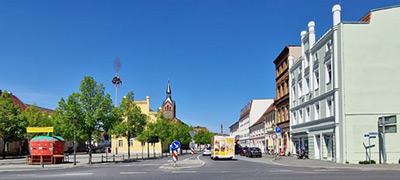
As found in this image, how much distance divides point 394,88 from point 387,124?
13.5 feet

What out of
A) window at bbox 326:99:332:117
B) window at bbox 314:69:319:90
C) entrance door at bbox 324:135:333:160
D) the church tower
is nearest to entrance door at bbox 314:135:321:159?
entrance door at bbox 324:135:333:160

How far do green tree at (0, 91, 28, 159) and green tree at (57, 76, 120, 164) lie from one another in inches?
667

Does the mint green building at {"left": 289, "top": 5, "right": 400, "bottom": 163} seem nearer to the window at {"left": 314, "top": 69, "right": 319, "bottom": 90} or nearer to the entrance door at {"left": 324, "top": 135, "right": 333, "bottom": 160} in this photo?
the entrance door at {"left": 324, "top": 135, "right": 333, "bottom": 160}

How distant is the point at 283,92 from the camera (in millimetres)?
49656

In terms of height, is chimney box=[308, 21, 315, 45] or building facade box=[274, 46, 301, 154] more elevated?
chimney box=[308, 21, 315, 45]

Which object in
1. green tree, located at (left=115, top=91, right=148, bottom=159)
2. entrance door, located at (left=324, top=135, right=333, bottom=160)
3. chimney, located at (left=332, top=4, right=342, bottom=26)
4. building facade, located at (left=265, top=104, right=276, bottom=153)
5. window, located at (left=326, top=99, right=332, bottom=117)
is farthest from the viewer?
building facade, located at (left=265, top=104, right=276, bottom=153)

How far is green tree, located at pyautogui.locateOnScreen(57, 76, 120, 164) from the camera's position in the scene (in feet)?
102

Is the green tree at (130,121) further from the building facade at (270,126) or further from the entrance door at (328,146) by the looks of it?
the building facade at (270,126)

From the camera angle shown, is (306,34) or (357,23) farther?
(306,34)

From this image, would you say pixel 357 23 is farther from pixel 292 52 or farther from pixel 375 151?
pixel 292 52

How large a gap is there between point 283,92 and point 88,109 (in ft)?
90.4

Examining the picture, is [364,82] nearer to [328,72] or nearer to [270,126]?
[328,72]

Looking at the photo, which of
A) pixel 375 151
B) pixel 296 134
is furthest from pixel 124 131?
pixel 375 151

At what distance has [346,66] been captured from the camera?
29062 mm
